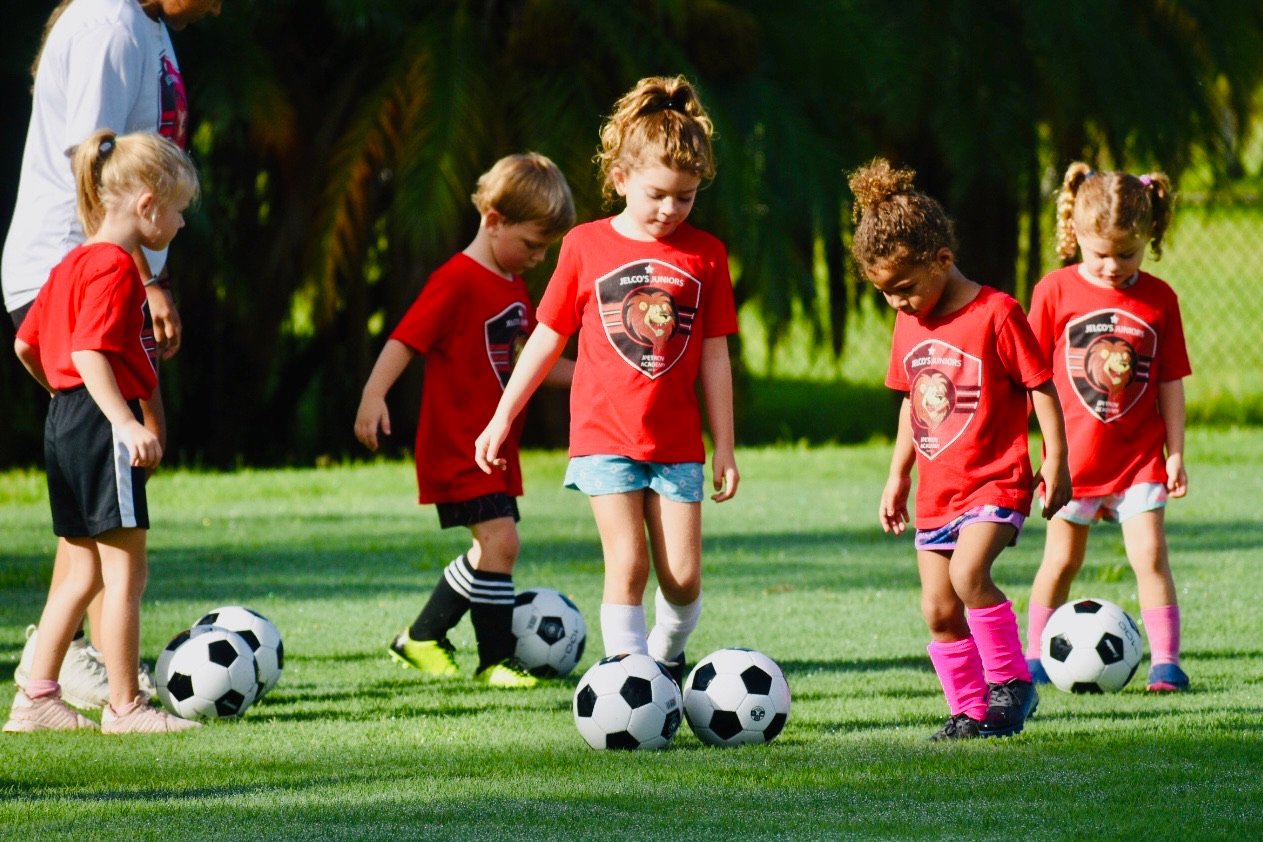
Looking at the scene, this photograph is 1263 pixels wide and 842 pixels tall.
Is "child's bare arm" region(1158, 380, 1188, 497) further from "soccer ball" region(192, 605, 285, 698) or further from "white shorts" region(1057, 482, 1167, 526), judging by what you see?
"soccer ball" region(192, 605, 285, 698)

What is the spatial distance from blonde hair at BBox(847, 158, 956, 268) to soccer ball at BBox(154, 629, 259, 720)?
215cm

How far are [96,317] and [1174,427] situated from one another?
337 centimetres

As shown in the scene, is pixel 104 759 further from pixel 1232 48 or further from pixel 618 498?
pixel 1232 48

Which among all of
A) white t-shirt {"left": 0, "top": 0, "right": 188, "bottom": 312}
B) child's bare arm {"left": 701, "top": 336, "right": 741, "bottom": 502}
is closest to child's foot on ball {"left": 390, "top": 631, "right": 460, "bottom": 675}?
child's bare arm {"left": 701, "top": 336, "right": 741, "bottom": 502}

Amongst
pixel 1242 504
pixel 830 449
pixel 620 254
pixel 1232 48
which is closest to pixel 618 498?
pixel 620 254

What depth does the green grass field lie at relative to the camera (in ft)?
12.3

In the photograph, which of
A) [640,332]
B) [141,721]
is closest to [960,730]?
[640,332]

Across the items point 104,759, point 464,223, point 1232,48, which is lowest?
point 104,759

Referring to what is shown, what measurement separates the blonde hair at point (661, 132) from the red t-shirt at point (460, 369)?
0.96 meters

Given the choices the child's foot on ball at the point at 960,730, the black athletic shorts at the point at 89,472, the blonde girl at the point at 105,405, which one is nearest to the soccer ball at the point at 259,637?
the blonde girl at the point at 105,405

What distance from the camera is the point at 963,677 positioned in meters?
4.74

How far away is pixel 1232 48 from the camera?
17.0m

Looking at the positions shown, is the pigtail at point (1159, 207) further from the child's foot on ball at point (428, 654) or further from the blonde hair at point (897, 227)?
the child's foot on ball at point (428, 654)

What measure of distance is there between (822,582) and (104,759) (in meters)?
4.13
